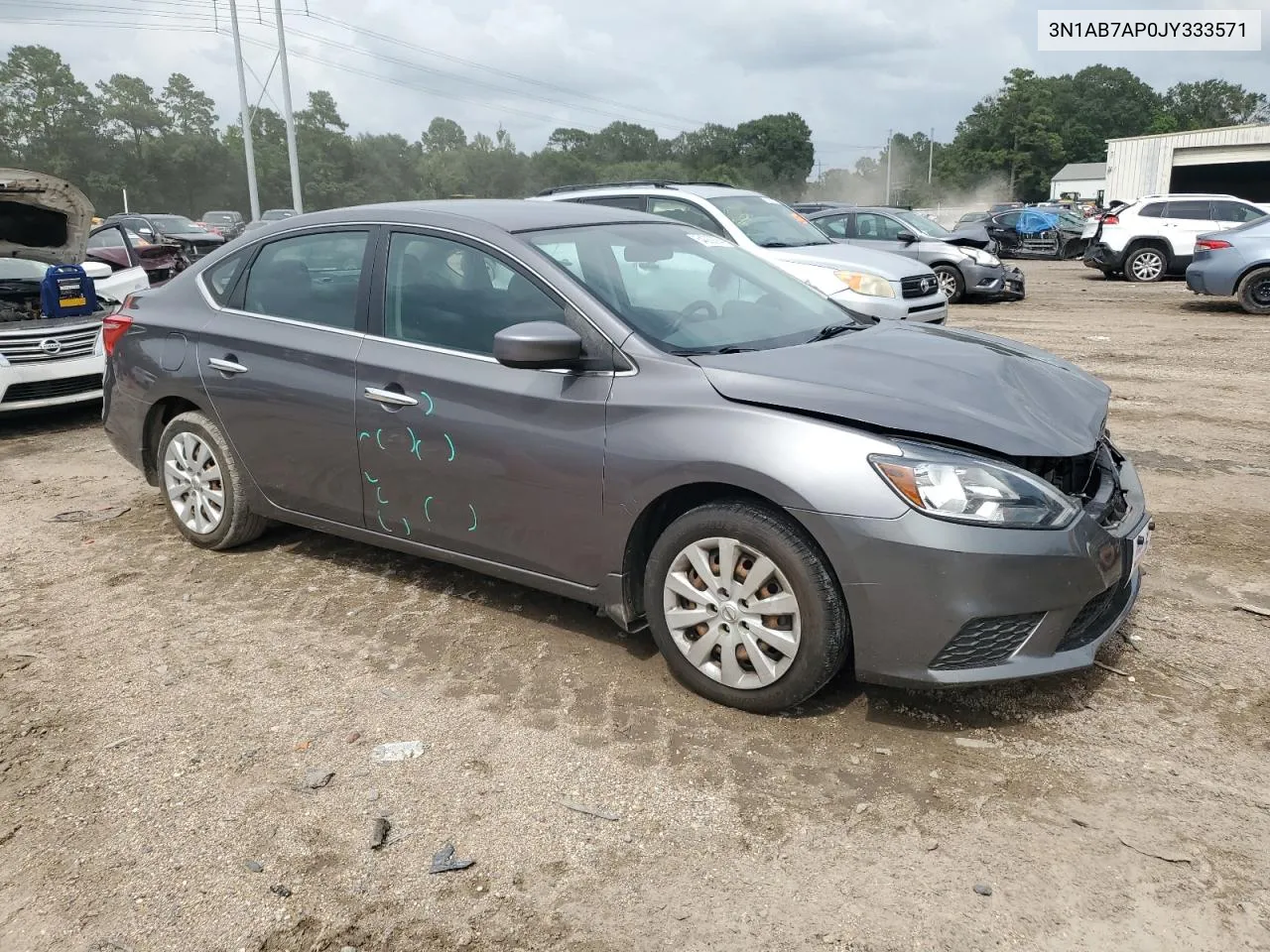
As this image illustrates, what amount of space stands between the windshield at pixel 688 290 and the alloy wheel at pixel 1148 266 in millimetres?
18145

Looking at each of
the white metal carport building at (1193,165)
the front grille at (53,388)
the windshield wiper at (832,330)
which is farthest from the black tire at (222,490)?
the white metal carport building at (1193,165)

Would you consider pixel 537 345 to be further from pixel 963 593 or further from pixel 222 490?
pixel 222 490

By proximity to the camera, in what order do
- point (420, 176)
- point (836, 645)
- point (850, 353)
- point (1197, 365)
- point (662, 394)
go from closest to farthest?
1. point (836, 645)
2. point (662, 394)
3. point (850, 353)
4. point (1197, 365)
5. point (420, 176)

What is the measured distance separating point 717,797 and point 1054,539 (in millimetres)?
1275

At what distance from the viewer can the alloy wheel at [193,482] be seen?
499 cm

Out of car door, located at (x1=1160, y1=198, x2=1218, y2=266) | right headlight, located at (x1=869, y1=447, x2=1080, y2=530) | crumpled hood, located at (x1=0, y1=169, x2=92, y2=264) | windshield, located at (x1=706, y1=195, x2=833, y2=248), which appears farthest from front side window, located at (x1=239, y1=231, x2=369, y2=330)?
car door, located at (x1=1160, y1=198, x2=1218, y2=266)

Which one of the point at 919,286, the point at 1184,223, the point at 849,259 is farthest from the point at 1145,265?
the point at 849,259

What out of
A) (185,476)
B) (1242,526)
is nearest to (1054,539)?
(1242,526)

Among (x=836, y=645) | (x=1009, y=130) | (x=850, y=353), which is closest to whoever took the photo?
(x=836, y=645)

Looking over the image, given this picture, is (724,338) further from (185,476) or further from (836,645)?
(185,476)

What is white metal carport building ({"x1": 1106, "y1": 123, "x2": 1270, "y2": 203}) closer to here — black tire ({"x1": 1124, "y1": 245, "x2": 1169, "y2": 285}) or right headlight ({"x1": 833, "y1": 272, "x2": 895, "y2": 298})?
black tire ({"x1": 1124, "y1": 245, "x2": 1169, "y2": 285})

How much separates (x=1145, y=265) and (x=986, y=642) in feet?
64.7

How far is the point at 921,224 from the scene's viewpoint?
16797mm

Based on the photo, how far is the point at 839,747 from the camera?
128 inches
